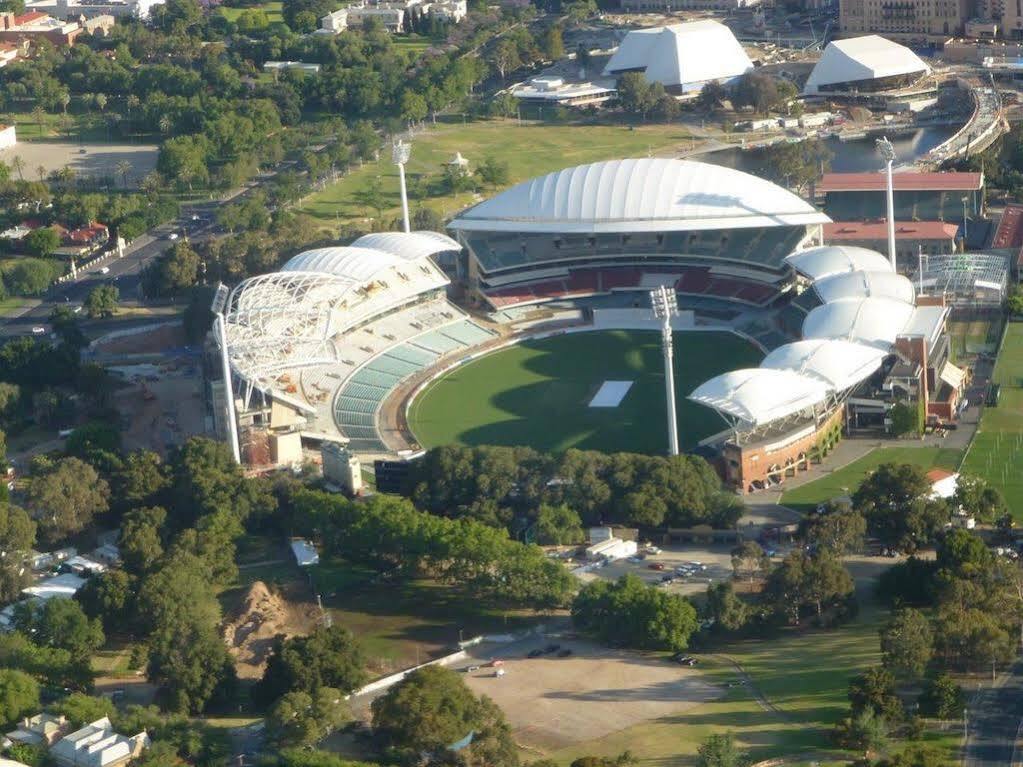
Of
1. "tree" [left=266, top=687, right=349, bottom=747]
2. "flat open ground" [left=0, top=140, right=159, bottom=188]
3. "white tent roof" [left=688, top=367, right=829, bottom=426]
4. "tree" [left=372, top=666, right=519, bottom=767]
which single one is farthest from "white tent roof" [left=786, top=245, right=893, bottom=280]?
"flat open ground" [left=0, top=140, right=159, bottom=188]

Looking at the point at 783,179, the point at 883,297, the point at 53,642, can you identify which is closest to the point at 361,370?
the point at 883,297

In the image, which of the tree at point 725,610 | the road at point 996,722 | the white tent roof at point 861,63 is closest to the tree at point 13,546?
the tree at point 725,610

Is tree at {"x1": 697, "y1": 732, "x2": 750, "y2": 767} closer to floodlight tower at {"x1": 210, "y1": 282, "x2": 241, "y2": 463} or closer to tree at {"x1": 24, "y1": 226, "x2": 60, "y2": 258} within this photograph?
floodlight tower at {"x1": 210, "y1": 282, "x2": 241, "y2": 463}

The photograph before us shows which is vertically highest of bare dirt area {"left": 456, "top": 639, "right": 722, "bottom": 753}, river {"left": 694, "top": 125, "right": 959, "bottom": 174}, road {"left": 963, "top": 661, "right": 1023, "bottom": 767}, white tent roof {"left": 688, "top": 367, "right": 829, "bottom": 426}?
A: river {"left": 694, "top": 125, "right": 959, "bottom": 174}

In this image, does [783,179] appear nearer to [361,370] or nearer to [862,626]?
[361,370]

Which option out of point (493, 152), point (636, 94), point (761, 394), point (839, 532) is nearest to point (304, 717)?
point (839, 532)

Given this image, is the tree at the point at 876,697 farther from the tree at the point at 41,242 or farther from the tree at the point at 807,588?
the tree at the point at 41,242

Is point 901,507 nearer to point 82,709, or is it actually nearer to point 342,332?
point 82,709
